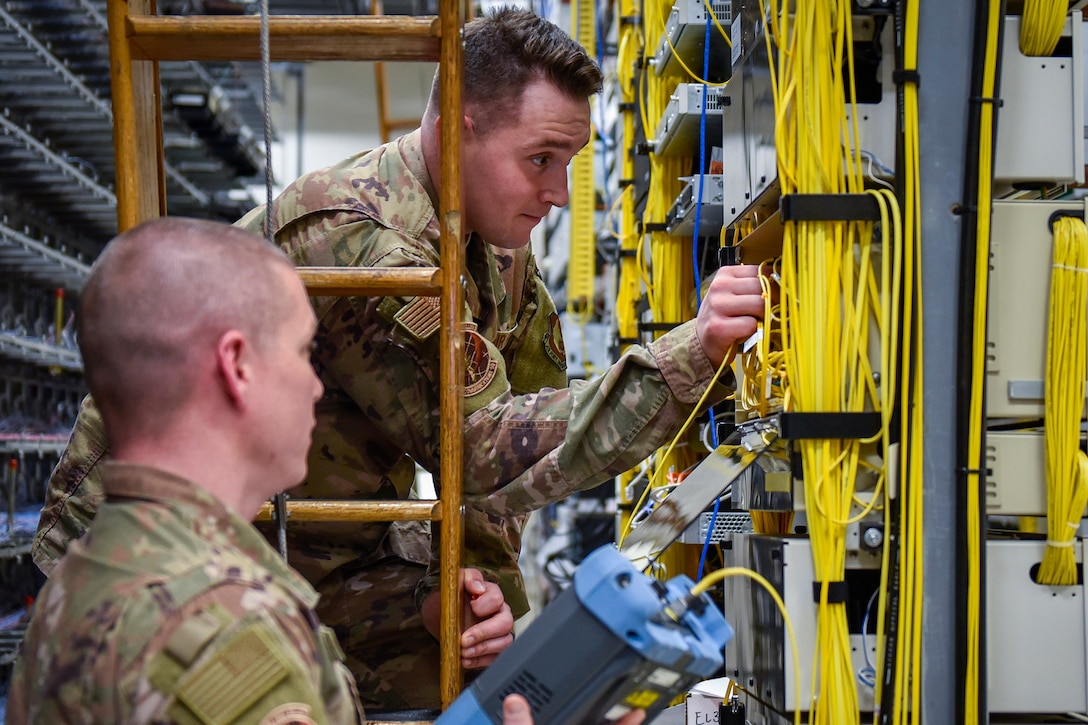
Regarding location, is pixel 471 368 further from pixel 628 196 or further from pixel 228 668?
pixel 628 196

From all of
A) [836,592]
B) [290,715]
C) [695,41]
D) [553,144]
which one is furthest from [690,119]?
[290,715]

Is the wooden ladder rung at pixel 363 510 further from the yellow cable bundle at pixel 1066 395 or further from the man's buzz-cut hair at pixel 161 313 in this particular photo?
the yellow cable bundle at pixel 1066 395

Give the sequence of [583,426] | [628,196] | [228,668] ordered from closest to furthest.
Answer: [228,668], [583,426], [628,196]

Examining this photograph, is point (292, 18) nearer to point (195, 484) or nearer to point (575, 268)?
point (195, 484)

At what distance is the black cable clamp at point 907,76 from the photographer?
1.98 meters

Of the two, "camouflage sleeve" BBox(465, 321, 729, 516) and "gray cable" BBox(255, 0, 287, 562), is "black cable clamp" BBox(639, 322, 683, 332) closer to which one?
"camouflage sleeve" BBox(465, 321, 729, 516)

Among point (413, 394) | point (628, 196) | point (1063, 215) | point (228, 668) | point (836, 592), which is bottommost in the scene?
point (836, 592)

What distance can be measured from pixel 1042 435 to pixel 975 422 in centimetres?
18

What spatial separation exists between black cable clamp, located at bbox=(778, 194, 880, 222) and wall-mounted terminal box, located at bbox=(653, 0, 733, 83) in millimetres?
1012

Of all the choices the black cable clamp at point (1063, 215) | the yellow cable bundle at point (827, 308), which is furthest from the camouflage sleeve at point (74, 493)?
the black cable clamp at point (1063, 215)

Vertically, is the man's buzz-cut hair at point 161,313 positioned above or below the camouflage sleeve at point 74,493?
above

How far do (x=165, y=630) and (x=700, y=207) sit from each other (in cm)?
215

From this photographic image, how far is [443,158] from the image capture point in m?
2.16

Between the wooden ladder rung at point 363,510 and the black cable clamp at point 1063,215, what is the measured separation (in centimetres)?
123
